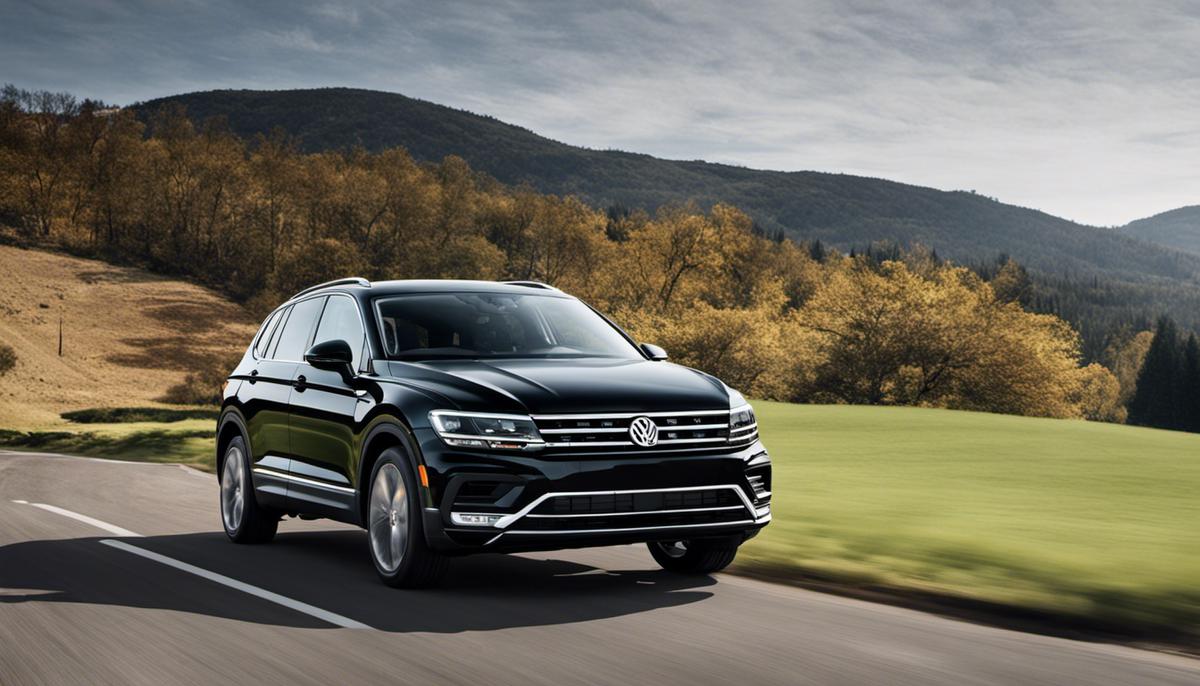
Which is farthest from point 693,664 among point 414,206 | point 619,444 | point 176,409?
point 414,206

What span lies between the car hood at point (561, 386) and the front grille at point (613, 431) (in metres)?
0.04

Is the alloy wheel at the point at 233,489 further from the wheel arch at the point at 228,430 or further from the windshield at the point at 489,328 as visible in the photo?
the windshield at the point at 489,328

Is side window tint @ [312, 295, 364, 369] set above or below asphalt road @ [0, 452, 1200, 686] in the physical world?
above

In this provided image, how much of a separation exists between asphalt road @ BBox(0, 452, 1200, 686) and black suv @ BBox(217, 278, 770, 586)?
0.40m

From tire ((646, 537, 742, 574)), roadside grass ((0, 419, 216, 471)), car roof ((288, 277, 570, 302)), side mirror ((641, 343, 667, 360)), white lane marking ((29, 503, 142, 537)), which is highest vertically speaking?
car roof ((288, 277, 570, 302))

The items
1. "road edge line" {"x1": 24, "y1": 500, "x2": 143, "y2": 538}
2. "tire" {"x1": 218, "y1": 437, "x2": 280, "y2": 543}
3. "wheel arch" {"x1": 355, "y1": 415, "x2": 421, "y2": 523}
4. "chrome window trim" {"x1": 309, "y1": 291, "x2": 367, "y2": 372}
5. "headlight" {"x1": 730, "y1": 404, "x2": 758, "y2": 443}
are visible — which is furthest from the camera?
"road edge line" {"x1": 24, "y1": 500, "x2": 143, "y2": 538}

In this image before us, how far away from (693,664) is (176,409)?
59682 millimetres

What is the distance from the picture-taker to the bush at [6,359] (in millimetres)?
74062

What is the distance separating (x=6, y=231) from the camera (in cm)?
10806

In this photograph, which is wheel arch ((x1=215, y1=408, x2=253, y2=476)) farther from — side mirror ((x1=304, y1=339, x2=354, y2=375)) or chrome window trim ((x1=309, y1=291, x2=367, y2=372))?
side mirror ((x1=304, y1=339, x2=354, y2=375))

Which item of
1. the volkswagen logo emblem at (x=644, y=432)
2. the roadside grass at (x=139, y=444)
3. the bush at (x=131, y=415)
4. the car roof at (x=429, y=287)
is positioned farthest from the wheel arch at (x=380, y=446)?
the bush at (x=131, y=415)

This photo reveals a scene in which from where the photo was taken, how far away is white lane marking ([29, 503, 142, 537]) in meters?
11.1

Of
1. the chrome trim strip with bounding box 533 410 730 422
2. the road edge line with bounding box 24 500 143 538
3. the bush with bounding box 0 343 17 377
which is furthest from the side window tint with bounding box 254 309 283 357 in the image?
the bush with bounding box 0 343 17 377

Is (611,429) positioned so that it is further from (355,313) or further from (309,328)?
(309,328)
